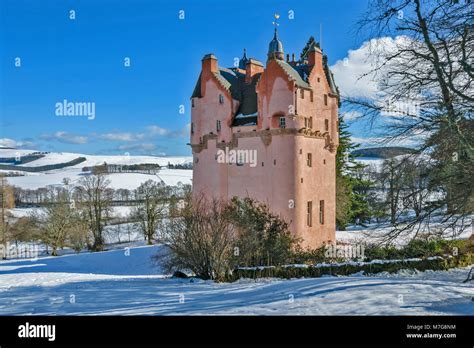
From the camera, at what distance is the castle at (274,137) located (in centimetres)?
3111

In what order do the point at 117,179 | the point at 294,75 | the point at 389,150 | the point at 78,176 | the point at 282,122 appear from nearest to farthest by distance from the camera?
1. the point at 389,150
2. the point at 294,75
3. the point at 282,122
4. the point at 117,179
5. the point at 78,176

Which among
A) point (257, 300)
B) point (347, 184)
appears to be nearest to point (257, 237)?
point (257, 300)

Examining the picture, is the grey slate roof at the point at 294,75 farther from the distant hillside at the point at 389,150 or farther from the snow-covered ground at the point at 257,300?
the snow-covered ground at the point at 257,300

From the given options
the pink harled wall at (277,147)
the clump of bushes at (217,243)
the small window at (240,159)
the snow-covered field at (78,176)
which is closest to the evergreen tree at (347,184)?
the pink harled wall at (277,147)

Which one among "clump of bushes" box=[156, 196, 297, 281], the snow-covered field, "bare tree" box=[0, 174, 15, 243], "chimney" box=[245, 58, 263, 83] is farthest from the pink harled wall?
the snow-covered field

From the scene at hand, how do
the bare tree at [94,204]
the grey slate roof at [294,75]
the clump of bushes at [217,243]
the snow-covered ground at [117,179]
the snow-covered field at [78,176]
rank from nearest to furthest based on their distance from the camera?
1. the clump of bushes at [217,243]
2. the grey slate roof at [294,75]
3. the bare tree at [94,204]
4. the snow-covered ground at [117,179]
5. the snow-covered field at [78,176]

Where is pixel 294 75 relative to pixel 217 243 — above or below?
above

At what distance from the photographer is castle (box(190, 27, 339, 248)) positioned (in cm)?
3111

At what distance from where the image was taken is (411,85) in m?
10.9

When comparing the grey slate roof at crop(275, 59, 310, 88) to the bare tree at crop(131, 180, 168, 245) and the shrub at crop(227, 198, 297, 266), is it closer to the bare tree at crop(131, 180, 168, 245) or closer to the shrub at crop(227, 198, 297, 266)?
the shrub at crop(227, 198, 297, 266)

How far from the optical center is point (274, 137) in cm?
3159

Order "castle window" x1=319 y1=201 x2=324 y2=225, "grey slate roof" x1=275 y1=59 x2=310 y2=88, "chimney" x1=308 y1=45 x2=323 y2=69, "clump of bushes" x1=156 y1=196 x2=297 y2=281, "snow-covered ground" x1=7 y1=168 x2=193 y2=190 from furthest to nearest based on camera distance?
"snow-covered ground" x1=7 y1=168 x2=193 y2=190 → "castle window" x1=319 y1=201 x2=324 y2=225 → "chimney" x1=308 y1=45 x2=323 y2=69 → "grey slate roof" x1=275 y1=59 x2=310 y2=88 → "clump of bushes" x1=156 y1=196 x2=297 y2=281

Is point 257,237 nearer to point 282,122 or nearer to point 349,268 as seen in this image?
point 349,268
